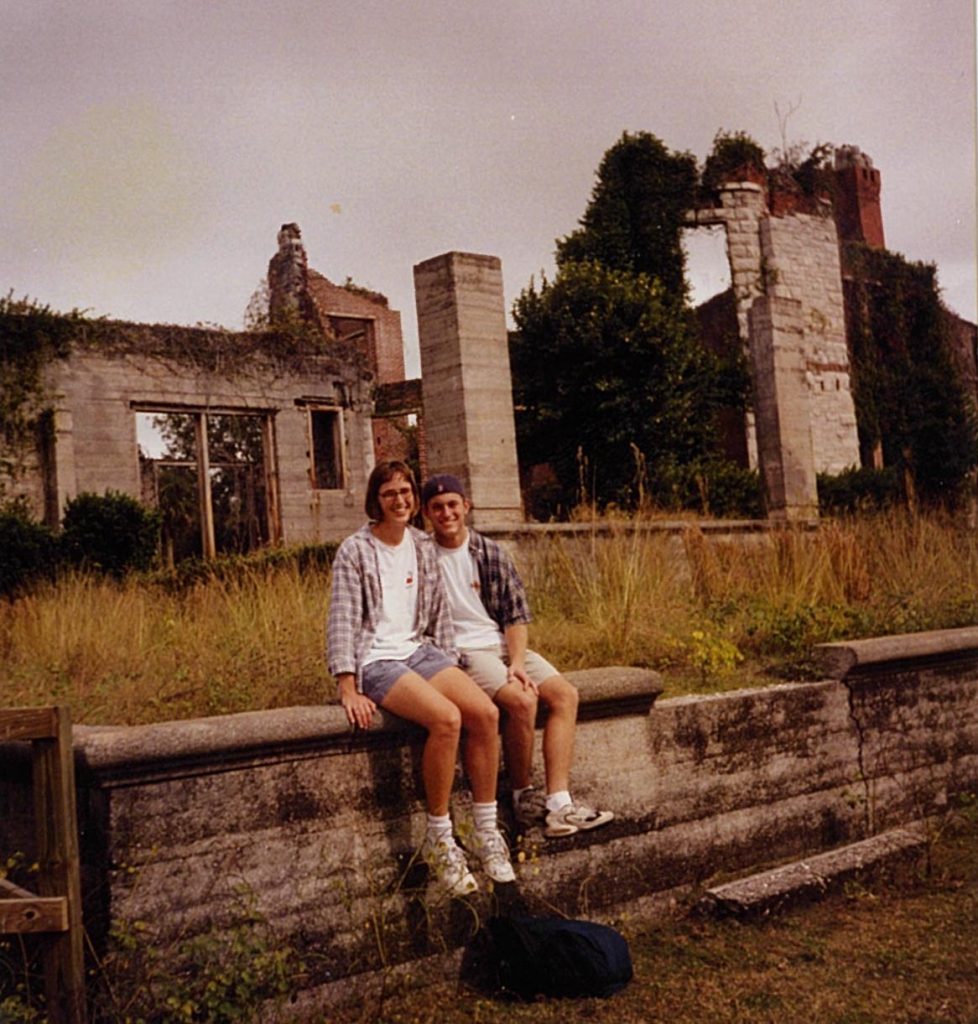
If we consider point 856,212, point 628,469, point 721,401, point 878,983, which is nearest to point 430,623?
point 878,983

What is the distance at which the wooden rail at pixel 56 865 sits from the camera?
11.4 feet

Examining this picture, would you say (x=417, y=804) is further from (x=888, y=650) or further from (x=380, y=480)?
(x=888, y=650)

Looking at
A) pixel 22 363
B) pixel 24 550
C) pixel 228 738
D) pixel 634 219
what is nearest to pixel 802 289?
pixel 634 219

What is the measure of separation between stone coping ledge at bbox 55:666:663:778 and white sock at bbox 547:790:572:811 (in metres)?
0.62

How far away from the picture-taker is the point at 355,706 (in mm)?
4141

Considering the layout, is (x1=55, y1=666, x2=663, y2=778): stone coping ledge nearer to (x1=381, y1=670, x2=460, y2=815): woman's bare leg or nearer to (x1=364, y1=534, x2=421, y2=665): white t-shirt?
(x1=381, y1=670, x2=460, y2=815): woman's bare leg

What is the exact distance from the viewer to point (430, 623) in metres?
4.61

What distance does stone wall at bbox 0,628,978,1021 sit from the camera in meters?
3.76

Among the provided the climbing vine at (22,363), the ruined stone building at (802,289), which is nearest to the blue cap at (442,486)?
the climbing vine at (22,363)

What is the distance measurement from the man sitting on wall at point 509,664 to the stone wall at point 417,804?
0.23 m

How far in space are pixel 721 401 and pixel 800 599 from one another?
13.3 metres

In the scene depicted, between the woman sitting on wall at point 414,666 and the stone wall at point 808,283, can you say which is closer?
the woman sitting on wall at point 414,666

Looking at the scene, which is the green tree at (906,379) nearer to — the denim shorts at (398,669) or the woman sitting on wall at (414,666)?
the woman sitting on wall at (414,666)

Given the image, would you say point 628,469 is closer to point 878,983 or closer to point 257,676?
point 257,676
